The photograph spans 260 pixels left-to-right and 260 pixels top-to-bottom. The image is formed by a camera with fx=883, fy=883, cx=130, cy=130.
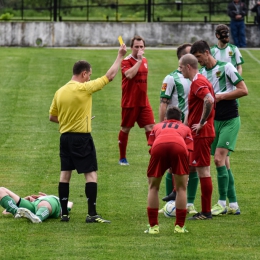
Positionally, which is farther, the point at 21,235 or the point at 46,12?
the point at 46,12

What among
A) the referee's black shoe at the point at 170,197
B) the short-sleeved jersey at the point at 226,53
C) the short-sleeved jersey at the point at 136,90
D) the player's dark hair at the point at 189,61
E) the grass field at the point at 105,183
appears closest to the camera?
the grass field at the point at 105,183

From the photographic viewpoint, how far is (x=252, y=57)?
30391 millimetres

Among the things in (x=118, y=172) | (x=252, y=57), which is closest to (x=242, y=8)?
(x=252, y=57)

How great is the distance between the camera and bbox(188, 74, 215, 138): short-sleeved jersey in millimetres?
A: 10469

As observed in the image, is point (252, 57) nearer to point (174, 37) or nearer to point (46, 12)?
point (174, 37)

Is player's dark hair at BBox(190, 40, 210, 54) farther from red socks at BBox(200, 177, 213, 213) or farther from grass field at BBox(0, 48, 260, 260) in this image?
grass field at BBox(0, 48, 260, 260)

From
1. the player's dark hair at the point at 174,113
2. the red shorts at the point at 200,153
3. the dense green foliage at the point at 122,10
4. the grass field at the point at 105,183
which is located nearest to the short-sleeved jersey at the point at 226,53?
the grass field at the point at 105,183

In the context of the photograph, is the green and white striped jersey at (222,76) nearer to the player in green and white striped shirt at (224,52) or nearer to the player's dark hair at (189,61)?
the player's dark hair at (189,61)

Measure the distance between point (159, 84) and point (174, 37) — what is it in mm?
9512

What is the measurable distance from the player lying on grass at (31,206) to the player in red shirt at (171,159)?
4.91 feet

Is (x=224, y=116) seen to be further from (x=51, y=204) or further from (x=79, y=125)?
(x=51, y=204)

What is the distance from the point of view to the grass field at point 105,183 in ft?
30.4

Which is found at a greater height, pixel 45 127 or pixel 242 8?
pixel 242 8

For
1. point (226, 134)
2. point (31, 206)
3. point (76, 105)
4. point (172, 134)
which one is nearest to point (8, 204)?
point (31, 206)
